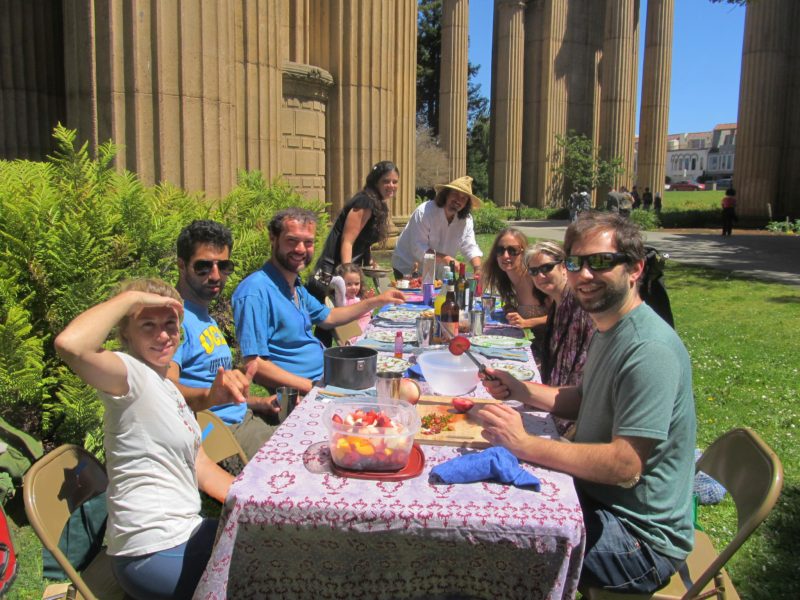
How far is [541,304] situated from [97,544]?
142 inches

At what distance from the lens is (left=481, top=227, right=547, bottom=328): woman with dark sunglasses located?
522 centimetres

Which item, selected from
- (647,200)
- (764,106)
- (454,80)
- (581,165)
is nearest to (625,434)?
(764,106)

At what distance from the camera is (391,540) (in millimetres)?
1995

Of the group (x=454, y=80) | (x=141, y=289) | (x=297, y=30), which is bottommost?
(x=141, y=289)

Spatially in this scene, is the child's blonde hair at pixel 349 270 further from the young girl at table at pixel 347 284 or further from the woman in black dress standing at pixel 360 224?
the woman in black dress standing at pixel 360 224

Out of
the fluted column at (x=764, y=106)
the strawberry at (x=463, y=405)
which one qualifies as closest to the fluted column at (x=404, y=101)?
the strawberry at (x=463, y=405)

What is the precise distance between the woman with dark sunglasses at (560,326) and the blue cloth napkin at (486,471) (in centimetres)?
145

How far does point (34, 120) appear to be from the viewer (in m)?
8.87

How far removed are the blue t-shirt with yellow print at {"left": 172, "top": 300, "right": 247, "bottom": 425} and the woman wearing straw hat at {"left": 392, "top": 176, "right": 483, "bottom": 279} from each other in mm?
3541

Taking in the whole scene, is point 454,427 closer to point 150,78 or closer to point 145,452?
point 145,452

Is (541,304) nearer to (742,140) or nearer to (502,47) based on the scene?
(742,140)

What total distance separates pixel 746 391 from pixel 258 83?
7.35m

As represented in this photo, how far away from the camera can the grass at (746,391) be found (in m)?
3.59

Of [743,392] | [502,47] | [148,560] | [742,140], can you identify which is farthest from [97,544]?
[502,47]
